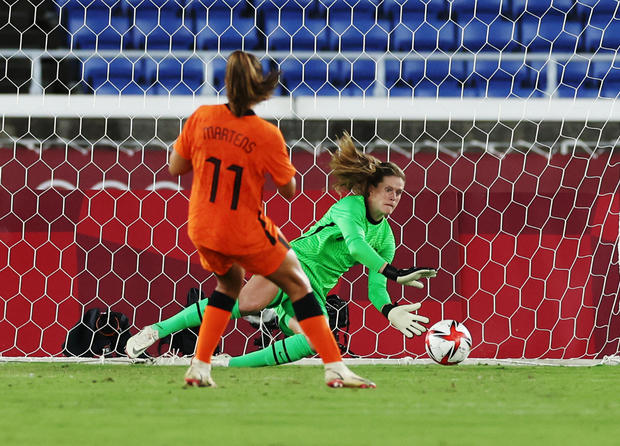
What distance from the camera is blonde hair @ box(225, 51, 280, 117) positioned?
9.46ft

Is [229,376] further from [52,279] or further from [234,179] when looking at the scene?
[52,279]

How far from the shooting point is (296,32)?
9438 mm

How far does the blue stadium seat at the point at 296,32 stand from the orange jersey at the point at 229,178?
21.6 ft

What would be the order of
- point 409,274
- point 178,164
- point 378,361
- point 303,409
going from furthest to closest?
1. point 378,361
2. point 409,274
3. point 178,164
4. point 303,409

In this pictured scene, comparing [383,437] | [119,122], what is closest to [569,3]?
[119,122]

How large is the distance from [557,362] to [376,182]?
151 cm

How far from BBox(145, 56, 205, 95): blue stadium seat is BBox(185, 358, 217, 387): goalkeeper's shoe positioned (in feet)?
20.2

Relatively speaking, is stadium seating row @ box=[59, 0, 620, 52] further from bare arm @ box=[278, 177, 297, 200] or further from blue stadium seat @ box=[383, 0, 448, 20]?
bare arm @ box=[278, 177, 297, 200]

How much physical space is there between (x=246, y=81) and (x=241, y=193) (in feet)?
1.26

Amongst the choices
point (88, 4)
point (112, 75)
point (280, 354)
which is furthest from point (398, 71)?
point (280, 354)

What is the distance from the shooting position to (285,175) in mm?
3047

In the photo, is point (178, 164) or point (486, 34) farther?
point (486, 34)

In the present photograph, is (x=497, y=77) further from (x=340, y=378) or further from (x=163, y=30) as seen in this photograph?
(x=340, y=378)

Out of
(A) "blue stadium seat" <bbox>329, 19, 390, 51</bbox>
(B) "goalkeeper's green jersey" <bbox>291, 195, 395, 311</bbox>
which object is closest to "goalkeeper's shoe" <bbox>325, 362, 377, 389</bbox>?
(B) "goalkeeper's green jersey" <bbox>291, 195, 395, 311</bbox>
